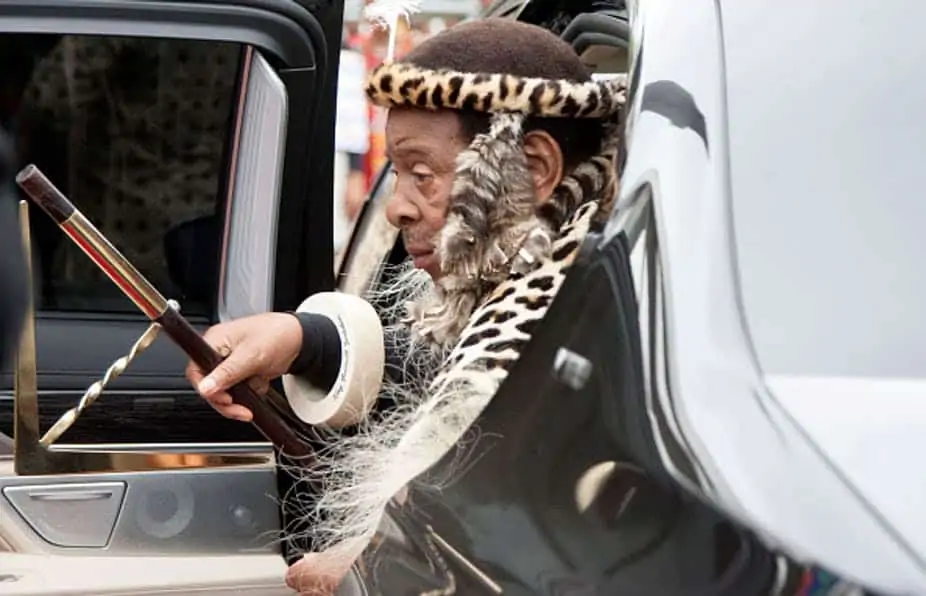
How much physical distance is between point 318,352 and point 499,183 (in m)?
0.40

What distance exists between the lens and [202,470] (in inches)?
91.7

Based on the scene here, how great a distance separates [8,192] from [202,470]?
514 millimetres

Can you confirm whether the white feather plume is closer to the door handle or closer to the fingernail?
the fingernail

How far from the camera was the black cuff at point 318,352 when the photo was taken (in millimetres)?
2057

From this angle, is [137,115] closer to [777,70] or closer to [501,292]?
[501,292]

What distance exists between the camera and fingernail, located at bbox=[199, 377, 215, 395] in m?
1.96

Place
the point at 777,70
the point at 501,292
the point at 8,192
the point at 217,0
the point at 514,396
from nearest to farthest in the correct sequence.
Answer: the point at 514,396 < the point at 777,70 < the point at 501,292 < the point at 8,192 < the point at 217,0

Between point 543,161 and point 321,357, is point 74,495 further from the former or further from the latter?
point 543,161

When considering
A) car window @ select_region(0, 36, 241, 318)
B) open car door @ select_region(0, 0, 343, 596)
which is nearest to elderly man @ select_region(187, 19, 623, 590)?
open car door @ select_region(0, 0, 343, 596)

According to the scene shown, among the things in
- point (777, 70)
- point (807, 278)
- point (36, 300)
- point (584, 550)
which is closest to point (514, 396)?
point (584, 550)

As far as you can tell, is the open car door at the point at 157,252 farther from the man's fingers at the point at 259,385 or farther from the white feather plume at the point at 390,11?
the man's fingers at the point at 259,385

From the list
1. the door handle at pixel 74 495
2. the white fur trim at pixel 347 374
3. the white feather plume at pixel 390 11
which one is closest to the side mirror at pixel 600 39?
the white feather plume at pixel 390 11

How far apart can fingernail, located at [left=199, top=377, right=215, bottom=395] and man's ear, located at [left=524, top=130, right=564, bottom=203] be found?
49cm

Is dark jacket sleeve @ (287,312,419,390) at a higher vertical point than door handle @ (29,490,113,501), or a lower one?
higher
